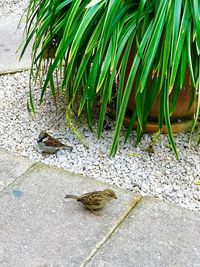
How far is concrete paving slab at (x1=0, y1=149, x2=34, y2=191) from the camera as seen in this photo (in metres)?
2.68

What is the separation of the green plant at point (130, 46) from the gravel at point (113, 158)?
12 cm

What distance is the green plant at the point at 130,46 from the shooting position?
253 centimetres

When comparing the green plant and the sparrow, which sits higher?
the green plant

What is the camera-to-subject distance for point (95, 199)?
2.41 metres

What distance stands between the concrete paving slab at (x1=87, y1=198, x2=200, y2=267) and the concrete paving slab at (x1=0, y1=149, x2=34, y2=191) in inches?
25.7

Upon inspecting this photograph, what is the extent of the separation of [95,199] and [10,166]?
61 centimetres

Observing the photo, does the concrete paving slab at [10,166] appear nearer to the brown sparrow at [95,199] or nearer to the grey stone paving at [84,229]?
the grey stone paving at [84,229]

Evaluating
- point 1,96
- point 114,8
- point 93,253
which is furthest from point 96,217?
point 1,96

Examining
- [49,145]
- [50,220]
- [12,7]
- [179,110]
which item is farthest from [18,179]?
[12,7]

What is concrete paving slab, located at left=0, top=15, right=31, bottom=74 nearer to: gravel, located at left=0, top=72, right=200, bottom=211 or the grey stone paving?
gravel, located at left=0, top=72, right=200, bottom=211

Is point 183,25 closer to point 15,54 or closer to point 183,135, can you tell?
point 183,135

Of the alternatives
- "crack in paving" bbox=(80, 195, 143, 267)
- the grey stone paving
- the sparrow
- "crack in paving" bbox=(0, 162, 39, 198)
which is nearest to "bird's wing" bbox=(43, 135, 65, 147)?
the sparrow

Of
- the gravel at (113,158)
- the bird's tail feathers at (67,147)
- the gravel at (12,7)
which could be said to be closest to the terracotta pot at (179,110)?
the gravel at (113,158)

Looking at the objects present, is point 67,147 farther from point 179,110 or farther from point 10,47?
point 10,47
